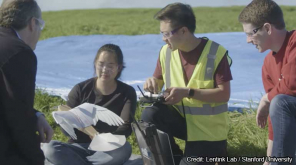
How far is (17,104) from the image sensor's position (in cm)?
237

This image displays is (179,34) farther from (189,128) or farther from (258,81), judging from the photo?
(258,81)

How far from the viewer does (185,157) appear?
144 inches

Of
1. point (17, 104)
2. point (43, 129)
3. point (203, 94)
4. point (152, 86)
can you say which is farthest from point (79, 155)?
point (17, 104)

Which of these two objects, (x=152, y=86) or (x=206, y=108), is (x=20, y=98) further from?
(x=206, y=108)

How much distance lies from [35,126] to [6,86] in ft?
0.88

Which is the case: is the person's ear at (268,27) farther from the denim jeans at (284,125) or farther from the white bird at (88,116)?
the white bird at (88,116)

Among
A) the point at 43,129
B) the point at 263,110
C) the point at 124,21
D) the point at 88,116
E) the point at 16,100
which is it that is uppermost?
the point at 16,100

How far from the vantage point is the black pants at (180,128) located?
3656mm

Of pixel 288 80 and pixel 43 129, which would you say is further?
pixel 288 80

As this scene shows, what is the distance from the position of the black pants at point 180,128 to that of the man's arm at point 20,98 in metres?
1.36

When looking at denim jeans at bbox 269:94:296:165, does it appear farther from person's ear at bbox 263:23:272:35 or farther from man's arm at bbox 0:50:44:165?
man's arm at bbox 0:50:44:165

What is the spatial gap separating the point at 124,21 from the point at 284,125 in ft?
58.7

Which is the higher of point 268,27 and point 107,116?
point 268,27

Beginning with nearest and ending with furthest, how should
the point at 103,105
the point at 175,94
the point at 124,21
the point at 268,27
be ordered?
the point at 268,27 → the point at 175,94 → the point at 103,105 → the point at 124,21
